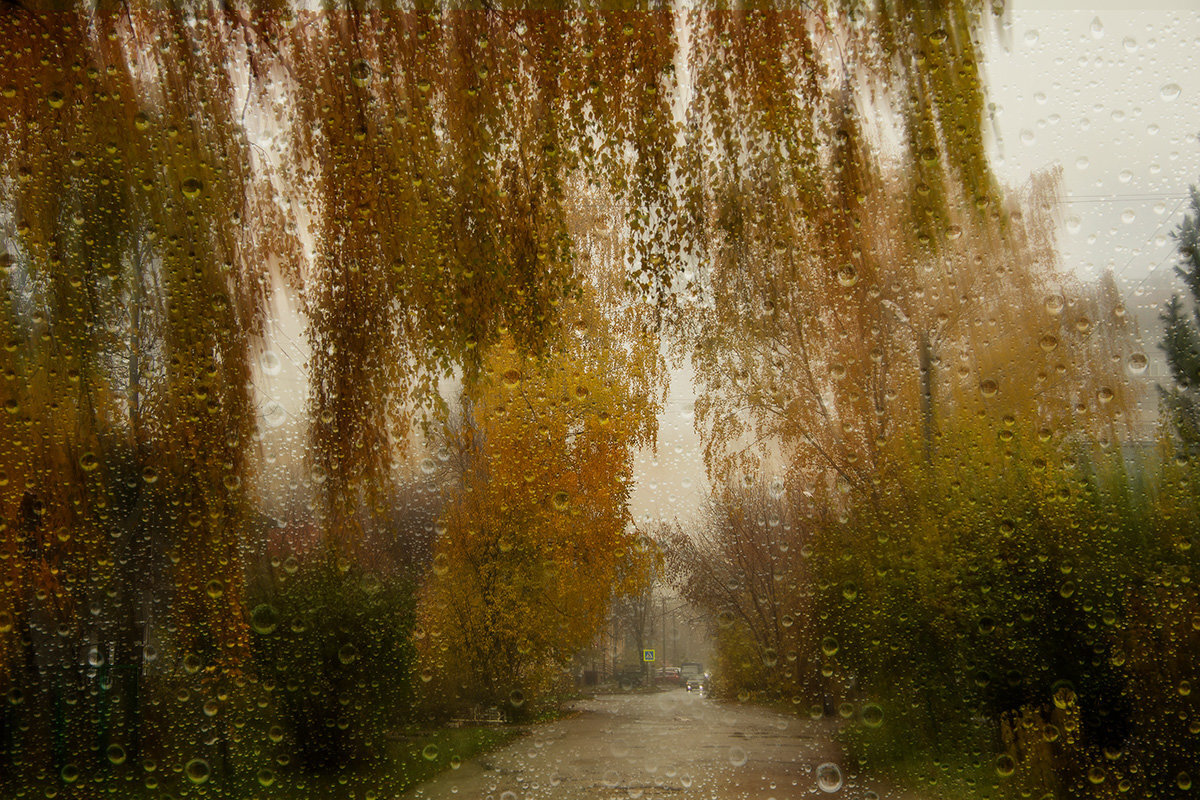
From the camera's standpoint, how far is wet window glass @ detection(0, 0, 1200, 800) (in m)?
1.95

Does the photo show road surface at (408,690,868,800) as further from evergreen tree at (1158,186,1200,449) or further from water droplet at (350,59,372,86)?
water droplet at (350,59,372,86)

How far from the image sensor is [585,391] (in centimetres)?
208

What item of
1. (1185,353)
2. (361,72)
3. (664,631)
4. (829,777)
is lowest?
(829,777)

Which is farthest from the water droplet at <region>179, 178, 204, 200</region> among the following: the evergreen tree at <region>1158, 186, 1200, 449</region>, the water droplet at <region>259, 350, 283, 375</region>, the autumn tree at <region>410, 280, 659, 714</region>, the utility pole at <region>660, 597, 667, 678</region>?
the evergreen tree at <region>1158, 186, 1200, 449</region>

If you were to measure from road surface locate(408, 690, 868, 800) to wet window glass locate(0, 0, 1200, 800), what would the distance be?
0.03 ft

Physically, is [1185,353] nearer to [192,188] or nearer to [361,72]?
[361,72]

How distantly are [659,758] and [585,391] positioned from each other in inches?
39.7

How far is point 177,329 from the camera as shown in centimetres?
210

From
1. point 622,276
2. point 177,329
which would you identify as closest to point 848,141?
point 622,276

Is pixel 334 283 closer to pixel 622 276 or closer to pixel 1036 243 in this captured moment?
pixel 622 276

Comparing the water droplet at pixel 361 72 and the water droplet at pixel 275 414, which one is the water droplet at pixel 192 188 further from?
the water droplet at pixel 275 414

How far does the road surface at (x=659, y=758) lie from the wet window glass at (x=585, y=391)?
1 cm

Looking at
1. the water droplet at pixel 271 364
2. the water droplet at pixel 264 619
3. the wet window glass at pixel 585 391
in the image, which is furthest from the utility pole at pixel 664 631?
the water droplet at pixel 271 364

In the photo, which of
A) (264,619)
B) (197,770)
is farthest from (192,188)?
(197,770)
